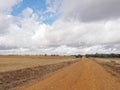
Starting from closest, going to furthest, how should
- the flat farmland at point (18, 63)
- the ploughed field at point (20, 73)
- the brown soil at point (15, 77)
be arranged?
the brown soil at point (15, 77) < the ploughed field at point (20, 73) < the flat farmland at point (18, 63)

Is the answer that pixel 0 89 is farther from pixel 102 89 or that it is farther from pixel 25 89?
pixel 102 89

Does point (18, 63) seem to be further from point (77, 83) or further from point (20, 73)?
point (77, 83)

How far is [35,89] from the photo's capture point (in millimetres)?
16328

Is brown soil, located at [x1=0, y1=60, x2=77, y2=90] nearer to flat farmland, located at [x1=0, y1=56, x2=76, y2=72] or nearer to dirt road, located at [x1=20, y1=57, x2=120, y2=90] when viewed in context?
dirt road, located at [x1=20, y1=57, x2=120, y2=90]

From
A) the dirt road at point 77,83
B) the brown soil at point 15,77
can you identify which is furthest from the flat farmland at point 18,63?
the dirt road at point 77,83

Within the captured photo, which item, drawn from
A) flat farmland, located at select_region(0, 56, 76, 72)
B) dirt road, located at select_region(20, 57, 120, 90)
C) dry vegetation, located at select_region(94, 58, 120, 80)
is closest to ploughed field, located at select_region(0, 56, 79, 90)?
flat farmland, located at select_region(0, 56, 76, 72)

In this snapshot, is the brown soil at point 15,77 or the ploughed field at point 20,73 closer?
the brown soil at point 15,77

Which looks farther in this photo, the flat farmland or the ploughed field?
the flat farmland

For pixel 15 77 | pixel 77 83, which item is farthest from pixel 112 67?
pixel 77 83

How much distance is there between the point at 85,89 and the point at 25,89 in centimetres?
416

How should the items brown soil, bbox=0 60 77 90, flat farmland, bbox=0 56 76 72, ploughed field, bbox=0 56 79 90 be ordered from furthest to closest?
flat farmland, bbox=0 56 76 72, ploughed field, bbox=0 56 79 90, brown soil, bbox=0 60 77 90

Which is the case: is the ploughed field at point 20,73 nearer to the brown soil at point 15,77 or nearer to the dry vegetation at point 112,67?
the brown soil at point 15,77

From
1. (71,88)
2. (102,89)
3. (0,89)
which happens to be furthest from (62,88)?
(0,89)

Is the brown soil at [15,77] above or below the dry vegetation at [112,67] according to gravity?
below
